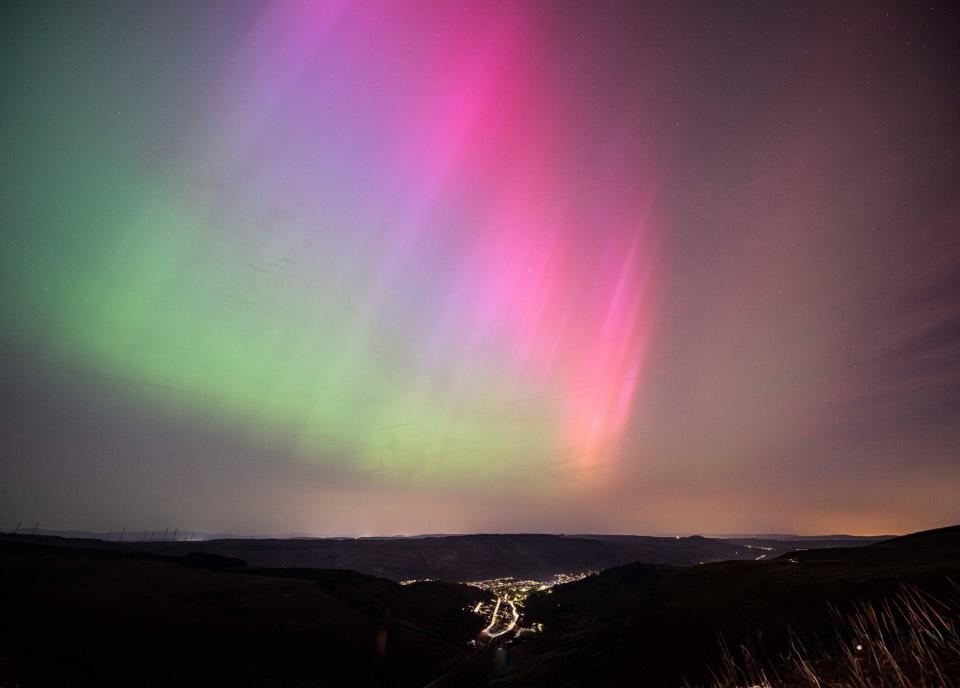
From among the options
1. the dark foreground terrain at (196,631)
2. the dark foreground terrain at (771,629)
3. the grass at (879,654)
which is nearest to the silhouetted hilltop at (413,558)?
the dark foreground terrain at (196,631)

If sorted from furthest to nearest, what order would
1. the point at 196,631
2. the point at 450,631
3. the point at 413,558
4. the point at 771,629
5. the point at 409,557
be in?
the point at 409,557 < the point at 413,558 < the point at 450,631 < the point at 196,631 < the point at 771,629

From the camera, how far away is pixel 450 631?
58.8 m

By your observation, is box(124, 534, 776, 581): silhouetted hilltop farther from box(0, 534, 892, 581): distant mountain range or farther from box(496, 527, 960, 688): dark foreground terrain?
box(496, 527, 960, 688): dark foreground terrain

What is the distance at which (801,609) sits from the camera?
26.2 metres

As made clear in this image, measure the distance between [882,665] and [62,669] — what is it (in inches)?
1935

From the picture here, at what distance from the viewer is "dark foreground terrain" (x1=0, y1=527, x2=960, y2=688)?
2144 cm

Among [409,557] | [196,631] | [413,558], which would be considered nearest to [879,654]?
[196,631]

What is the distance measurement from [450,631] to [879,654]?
180 ft

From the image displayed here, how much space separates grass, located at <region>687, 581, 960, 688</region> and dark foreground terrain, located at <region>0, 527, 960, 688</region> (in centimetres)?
12

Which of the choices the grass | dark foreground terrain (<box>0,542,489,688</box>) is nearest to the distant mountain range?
dark foreground terrain (<box>0,542,489,688</box>)

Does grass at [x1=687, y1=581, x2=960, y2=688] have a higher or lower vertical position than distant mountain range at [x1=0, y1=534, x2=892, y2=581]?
higher

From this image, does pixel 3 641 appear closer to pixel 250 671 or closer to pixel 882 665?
pixel 250 671

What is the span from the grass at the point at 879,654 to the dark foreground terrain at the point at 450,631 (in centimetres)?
12

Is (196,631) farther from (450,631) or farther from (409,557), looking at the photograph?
(409,557)
